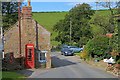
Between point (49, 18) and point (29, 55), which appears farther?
point (49, 18)

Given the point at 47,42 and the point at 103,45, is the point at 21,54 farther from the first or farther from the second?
the point at 103,45

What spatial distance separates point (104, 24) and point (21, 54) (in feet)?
77.4

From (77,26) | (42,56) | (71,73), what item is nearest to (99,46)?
(42,56)

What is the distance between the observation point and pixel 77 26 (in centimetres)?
7938

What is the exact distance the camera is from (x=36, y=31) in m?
34.4

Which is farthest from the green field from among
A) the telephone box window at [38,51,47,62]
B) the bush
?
the telephone box window at [38,51,47,62]

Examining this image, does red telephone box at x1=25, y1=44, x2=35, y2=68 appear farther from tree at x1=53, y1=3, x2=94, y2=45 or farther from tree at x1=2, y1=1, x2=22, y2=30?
tree at x1=53, y1=3, x2=94, y2=45

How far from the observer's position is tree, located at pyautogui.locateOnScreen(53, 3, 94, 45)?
250ft

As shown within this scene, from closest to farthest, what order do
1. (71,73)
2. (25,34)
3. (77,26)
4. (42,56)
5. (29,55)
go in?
(71,73) < (29,55) < (25,34) < (42,56) < (77,26)

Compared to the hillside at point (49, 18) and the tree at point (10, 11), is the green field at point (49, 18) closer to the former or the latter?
the hillside at point (49, 18)

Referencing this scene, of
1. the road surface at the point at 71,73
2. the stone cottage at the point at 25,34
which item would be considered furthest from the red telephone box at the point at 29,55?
the road surface at the point at 71,73

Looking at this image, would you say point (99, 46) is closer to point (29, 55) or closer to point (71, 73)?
point (29, 55)

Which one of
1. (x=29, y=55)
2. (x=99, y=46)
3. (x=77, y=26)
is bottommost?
(x=29, y=55)

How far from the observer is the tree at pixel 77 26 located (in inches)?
2994
